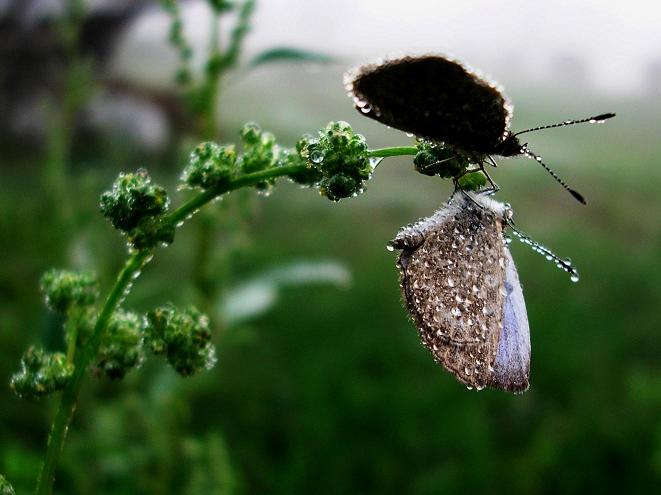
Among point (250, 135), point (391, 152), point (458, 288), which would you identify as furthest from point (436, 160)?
point (250, 135)

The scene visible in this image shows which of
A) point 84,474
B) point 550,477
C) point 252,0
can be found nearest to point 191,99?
A: point 252,0

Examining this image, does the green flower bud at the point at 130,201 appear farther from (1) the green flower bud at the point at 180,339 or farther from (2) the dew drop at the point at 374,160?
(2) the dew drop at the point at 374,160

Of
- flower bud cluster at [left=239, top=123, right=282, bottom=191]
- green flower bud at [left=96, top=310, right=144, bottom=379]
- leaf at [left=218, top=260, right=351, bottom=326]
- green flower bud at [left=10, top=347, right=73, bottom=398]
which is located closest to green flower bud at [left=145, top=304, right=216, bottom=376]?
green flower bud at [left=96, top=310, right=144, bottom=379]

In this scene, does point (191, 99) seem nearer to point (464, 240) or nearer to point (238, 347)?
point (464, 240)

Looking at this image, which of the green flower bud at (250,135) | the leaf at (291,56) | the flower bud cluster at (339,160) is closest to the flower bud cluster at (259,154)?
the green flower bud at (250,135)

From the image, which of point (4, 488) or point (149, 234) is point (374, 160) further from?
point (4, 488)
